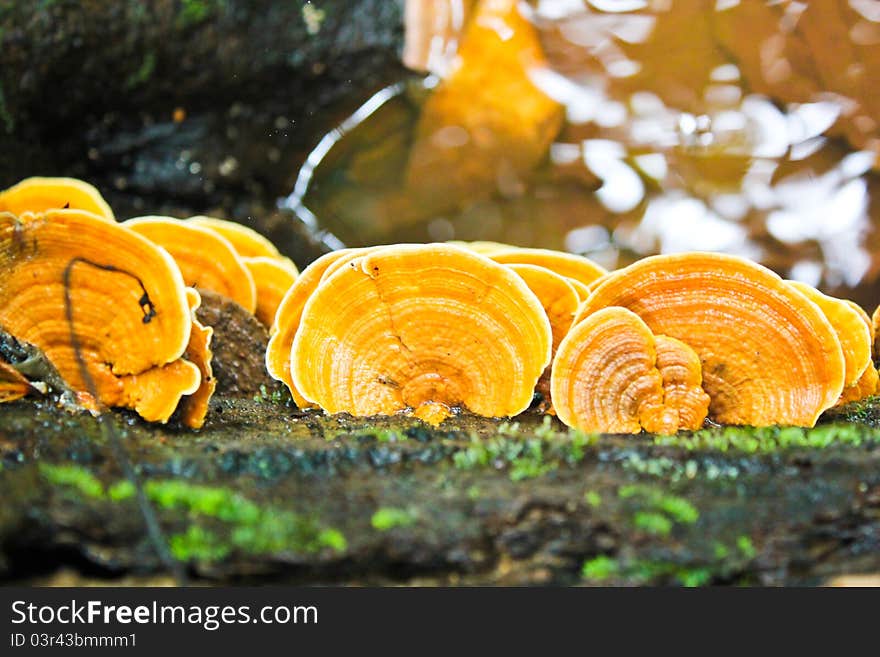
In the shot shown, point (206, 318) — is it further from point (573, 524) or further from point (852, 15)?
point (852, 15)

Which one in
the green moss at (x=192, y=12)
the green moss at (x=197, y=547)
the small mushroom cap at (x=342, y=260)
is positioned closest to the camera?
the green moss at (x=197, y=547)

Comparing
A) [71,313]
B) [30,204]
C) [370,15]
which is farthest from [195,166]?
[71,313]

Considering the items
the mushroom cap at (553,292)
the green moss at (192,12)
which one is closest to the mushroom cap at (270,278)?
the mushroom cap at (553,292)

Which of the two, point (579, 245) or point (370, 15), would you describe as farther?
point (579, 245)

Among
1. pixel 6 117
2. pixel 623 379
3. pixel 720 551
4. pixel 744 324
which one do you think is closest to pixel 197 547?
pixel 720 551

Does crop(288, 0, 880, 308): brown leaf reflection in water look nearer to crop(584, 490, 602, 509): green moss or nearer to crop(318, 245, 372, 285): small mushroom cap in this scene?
crop(318, 245, 372, 285): small mushroom cap

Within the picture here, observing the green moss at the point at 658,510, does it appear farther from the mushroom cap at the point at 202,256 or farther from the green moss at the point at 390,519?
the mushroom cap at the point at 202,256
